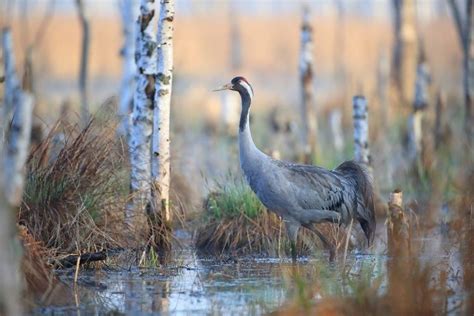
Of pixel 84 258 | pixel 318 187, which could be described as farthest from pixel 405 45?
pixel 84 258

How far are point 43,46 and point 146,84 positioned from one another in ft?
63.4

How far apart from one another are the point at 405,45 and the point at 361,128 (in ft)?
35.5

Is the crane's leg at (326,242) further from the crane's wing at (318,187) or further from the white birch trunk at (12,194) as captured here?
the white birch trunk at (12,194)

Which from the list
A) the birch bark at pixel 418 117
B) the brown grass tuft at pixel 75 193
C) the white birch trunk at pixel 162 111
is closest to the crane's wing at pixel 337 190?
the white birch trunk at pixel 162 111

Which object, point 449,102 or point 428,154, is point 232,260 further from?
Result: point 449,102

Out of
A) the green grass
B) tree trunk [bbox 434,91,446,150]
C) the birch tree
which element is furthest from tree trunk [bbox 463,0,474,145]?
the birch tree

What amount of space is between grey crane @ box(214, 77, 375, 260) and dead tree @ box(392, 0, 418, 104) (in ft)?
39.3

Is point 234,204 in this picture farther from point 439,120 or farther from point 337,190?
point 439,120

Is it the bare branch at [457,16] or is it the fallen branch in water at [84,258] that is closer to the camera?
the fallen branch in water at [84,258]

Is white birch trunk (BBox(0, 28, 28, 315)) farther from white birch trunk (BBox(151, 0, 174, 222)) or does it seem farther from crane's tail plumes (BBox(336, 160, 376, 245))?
crane's tail plumes (BBox(336, 160, 376, 245))

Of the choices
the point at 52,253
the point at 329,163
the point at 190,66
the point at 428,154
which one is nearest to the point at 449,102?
the point at 329,163

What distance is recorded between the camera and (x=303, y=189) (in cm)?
987

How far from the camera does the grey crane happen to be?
973 cm

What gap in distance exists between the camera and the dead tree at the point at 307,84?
16.3 m
